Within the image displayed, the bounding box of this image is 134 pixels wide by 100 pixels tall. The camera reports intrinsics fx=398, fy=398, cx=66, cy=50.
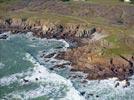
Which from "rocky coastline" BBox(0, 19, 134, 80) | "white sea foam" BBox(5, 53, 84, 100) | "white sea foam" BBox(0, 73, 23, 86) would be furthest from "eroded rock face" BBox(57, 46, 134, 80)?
"white sea foam" BBox(0, 73, 23, 86)

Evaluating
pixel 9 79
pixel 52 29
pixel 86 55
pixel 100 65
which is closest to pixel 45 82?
pixel 9 79

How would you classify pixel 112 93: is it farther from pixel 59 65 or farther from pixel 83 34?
pixel 83 34

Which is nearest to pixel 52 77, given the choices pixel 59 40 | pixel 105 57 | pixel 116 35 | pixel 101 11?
pixel 105 57

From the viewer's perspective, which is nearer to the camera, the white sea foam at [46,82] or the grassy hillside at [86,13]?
the white sea foam at [46,82]

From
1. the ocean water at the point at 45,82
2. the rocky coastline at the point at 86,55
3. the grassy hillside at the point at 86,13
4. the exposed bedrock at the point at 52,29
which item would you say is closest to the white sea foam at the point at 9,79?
the ocean water at the point at 45,82

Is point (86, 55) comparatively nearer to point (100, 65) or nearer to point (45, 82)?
point (100, 65)

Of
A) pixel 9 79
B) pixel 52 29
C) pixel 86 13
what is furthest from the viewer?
pixel 86 13

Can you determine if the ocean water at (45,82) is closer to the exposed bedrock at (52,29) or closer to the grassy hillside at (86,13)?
the exposed bedrock at (52,29)
